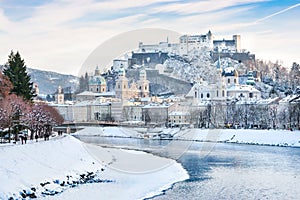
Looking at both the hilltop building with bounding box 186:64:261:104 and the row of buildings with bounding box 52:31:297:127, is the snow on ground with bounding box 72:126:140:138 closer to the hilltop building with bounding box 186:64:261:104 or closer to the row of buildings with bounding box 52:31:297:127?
the row of buildings with bounding box 52:31:297:127

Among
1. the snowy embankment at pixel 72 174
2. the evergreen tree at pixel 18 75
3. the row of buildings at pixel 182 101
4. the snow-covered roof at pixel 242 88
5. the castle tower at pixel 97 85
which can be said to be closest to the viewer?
the snowy embankment at pixel 72 174

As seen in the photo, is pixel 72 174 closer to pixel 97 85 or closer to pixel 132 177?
pixel 132 177

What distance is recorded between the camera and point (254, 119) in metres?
63.2

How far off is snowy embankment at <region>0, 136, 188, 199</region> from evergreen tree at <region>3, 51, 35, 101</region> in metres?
7.75

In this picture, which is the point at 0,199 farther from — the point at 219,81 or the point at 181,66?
the point at 181,66

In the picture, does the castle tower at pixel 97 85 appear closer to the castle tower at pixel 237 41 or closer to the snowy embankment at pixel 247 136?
the castle tower at pixel 237 41

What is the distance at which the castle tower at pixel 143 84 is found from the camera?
109 m

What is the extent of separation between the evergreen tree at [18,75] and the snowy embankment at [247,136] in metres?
21.0

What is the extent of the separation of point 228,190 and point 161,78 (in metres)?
91.5

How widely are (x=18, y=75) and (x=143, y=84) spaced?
244 ft

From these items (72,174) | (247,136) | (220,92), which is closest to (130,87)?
(220,92)

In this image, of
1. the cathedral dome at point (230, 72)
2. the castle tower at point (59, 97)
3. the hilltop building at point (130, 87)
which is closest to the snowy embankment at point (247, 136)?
the cathedral dome at point (230, 72)

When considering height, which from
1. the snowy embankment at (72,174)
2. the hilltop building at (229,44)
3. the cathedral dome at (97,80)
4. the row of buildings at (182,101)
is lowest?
the snowy embankment at (72,174)

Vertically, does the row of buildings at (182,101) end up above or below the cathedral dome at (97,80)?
below
